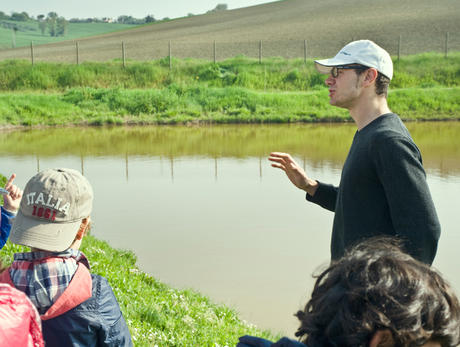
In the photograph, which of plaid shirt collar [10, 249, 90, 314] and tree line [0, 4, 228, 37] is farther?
tree line [0, 4, 228, 37]

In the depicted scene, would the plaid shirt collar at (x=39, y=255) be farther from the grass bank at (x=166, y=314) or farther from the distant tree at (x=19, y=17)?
the distant tree at (x=19, y=17)

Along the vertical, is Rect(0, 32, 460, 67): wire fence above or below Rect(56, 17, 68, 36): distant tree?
below

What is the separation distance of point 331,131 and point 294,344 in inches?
704

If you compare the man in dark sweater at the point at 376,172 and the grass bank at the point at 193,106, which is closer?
the man in dark sweater at the point at 376,172

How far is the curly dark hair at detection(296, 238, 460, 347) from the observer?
132 centimetres

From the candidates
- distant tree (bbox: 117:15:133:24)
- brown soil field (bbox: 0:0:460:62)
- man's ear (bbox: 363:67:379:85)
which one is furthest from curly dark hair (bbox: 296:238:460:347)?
distant tree (bbox: 117:15:133:24)

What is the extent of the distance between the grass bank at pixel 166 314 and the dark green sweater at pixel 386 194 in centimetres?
160

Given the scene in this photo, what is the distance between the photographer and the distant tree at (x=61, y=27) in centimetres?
13600

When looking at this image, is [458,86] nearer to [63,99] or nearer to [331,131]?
[331,131]

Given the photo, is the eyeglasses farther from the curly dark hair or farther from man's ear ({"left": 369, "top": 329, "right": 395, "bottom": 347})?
man's ear ({"left": 369, "top": 329, "right": 395, "bottom": 347})

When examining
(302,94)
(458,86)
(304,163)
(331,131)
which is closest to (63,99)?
(302,94)

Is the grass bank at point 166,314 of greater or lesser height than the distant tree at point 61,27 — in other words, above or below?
below

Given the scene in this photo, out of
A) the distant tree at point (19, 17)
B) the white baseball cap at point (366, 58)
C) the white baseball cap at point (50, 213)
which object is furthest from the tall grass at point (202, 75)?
the distant tree at point (19, 17)

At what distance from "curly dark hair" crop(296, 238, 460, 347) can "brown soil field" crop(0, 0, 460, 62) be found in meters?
30.0
